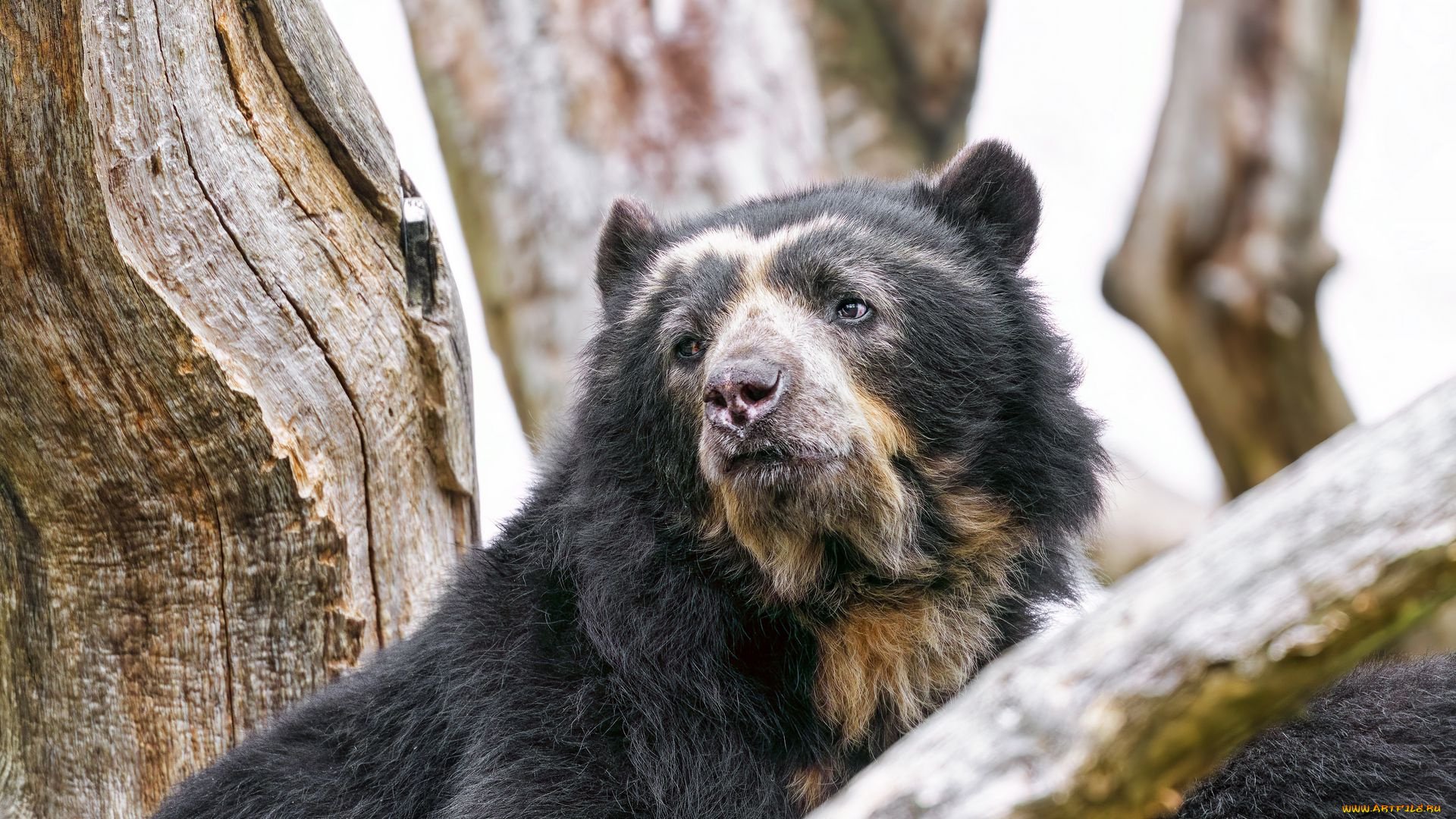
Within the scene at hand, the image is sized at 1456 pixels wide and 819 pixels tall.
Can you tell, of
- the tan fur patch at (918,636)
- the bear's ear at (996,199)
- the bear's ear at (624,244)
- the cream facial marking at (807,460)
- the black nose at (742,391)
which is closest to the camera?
the black nose at (742,391)

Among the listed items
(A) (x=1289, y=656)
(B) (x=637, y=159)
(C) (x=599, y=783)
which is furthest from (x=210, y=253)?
(B) (x=637, y=159)

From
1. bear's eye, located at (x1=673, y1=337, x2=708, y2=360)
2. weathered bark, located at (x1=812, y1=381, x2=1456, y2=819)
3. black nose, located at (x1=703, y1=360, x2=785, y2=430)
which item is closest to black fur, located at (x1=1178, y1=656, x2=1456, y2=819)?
black nose, located at (x1=703, y1=360, x2=785, y2=430)

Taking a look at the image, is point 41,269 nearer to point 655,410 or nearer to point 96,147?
point 96,147

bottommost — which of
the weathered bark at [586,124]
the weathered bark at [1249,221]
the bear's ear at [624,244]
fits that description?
the bear's ear at [624,244]

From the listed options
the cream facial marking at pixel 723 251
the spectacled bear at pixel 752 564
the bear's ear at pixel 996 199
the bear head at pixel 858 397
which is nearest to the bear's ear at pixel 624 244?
the cream facial marking at pixel 723 251

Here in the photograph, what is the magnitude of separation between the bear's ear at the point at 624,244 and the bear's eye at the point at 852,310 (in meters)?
0.94

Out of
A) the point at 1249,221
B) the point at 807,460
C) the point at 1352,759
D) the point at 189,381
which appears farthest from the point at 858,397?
the point at 1249,221

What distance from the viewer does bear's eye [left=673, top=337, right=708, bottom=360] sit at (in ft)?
13.7

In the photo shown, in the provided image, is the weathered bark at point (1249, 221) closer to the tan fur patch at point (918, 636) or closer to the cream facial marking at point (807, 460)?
the tan fur patch at point (918, 636)

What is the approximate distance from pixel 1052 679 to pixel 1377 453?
0.59 m

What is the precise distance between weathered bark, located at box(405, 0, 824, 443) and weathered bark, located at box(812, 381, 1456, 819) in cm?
642

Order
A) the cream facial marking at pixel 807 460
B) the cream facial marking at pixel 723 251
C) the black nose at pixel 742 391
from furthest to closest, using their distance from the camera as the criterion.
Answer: the cream facial marking at pixel 723 251
the cream facial marking at pixel 807 460
the black nose at pixel 742 391

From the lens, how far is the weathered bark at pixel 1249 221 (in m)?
8.91

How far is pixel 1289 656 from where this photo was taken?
5.96 feet
